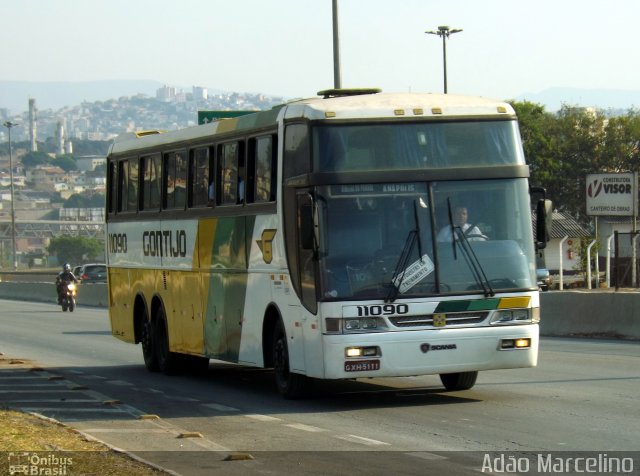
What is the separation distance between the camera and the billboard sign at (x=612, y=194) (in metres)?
32.2

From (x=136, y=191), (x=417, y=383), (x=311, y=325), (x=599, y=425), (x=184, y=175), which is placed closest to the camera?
(x=599, y=425)

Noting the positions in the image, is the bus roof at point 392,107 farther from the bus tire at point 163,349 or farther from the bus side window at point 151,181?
the bus tire at point 163,349

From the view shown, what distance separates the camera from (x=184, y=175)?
59.5 ft

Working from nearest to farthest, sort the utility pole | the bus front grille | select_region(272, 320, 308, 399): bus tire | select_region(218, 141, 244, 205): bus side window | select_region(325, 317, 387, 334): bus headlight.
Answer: select_region(325, 317, 387, 334): bus headlight
the bus front grille
select_region(272, 320, 308, 399): bus tire
select_region(218, 141, 244, 205): bus side window
the utility pole

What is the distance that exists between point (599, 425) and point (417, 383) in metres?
4.83

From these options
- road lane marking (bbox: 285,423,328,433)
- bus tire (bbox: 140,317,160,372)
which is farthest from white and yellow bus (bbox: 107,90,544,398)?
bus tire (bbox: 140,317,160,372)

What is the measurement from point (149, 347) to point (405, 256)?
7548 mm

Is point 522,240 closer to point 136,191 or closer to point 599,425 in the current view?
point 599,425

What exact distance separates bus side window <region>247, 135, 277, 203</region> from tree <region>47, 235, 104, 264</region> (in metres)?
141

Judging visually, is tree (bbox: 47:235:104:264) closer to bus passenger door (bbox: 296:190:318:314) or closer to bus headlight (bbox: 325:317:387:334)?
bus passenger door (bbox: 296:190:318:314)

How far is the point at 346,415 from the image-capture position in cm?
1340

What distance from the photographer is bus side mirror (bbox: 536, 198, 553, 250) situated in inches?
563

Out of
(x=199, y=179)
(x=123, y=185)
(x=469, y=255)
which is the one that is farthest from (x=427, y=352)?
(x=123, y=185)

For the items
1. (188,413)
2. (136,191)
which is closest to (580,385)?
(188,413)
